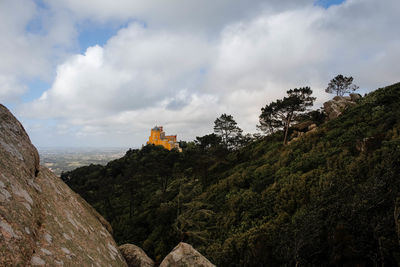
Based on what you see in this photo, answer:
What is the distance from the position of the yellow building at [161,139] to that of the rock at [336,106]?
192 ft

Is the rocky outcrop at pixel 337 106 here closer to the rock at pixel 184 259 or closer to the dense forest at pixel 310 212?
the dense forest at pixel 310 212

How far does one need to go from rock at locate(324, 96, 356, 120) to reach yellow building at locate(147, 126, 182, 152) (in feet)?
192

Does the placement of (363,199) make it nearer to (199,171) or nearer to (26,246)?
(26,246)

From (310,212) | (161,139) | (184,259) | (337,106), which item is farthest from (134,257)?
(161,139)

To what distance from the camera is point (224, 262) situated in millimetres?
8664

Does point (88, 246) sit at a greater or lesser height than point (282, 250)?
greater

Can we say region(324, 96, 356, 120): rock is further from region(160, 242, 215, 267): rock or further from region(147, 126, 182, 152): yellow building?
region(147, 126, 182, 152): yellow building

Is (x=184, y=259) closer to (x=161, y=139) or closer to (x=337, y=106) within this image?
(x=337, y=106)

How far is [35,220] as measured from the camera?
2.39 metres

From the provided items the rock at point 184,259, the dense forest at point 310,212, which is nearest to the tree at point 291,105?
the dense forest at point 310,212

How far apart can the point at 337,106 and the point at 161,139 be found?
66081mm

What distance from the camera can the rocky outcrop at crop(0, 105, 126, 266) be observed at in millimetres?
1930

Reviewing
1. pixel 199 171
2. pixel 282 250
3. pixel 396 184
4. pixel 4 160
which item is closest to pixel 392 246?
pixel 396 184

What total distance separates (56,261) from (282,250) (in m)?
6.85
